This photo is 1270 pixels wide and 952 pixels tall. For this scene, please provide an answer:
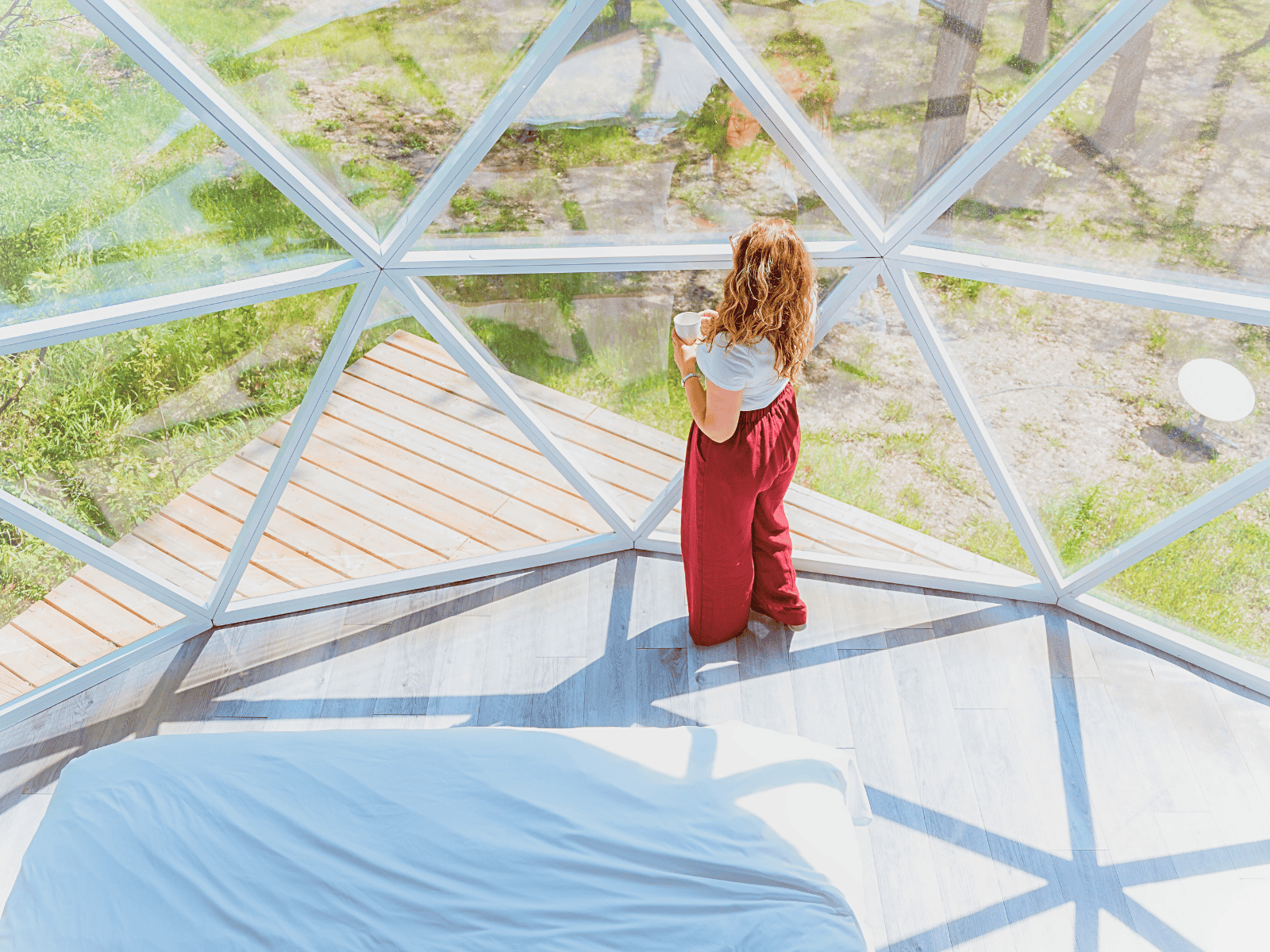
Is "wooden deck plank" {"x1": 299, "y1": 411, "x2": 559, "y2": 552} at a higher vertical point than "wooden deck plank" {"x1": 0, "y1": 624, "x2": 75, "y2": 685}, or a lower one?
higher

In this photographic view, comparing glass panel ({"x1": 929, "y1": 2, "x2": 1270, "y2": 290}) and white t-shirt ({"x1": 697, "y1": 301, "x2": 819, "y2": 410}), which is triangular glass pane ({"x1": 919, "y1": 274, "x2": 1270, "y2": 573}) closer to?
glass panel ({"x1": 929, "y1": 2, "x2": 1270, "y2": 290})

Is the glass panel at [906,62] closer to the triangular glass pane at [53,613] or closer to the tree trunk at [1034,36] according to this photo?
the tree trunk at [1034,36]

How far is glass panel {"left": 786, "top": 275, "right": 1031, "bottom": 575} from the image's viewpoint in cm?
364

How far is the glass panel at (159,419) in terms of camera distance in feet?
10.4

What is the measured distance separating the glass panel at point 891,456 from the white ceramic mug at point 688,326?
682mm

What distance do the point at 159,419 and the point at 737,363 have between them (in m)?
2.23

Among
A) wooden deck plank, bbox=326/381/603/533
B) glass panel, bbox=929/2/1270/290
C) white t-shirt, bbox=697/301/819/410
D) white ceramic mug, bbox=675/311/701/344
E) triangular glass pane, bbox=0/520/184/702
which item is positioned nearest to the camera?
glass panel, bbox=929/2/1270/290

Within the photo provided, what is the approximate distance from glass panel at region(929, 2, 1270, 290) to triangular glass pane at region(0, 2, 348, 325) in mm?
2400

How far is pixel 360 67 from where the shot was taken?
2.74 metres

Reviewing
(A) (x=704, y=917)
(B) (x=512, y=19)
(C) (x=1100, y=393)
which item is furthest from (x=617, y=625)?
(B) (x=512, y=19)

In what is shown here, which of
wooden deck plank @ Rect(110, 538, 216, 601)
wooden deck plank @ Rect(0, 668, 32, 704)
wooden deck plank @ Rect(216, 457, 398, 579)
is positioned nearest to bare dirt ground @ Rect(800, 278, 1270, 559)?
wooden deck plank @ Rect(216, 457, 398, 579)

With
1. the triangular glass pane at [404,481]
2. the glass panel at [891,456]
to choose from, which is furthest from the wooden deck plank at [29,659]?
the glass panel at [891,456]

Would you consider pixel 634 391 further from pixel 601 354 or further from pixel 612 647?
pixel 612 647

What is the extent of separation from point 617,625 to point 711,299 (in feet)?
Answer: 4.92
